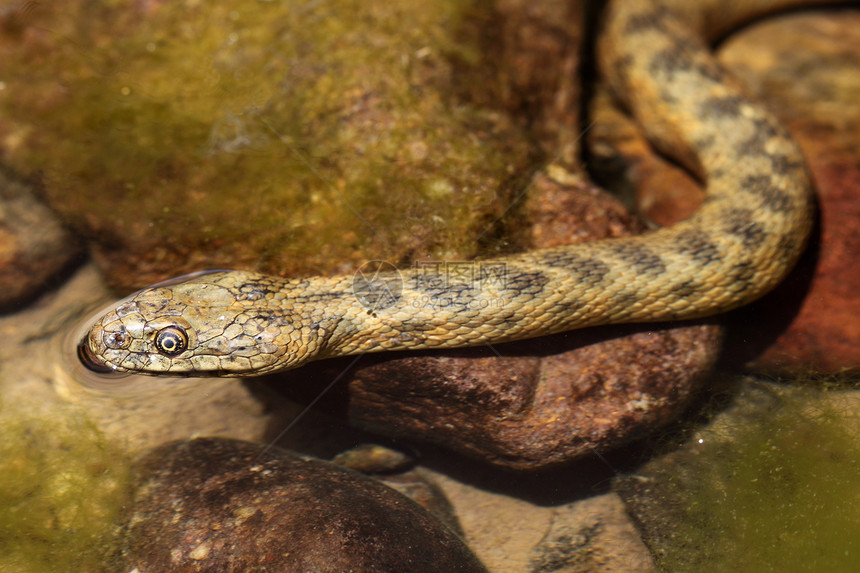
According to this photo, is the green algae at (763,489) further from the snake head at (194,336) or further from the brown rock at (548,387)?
the snake head at (194,336)

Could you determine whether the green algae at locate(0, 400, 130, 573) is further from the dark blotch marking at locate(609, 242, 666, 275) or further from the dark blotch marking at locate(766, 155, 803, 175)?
the dark blotch marking at locate(766, 155, 803, 175)

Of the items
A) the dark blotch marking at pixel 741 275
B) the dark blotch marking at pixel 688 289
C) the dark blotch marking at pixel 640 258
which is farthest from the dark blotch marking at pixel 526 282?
the dark blotch marking at pixel 741 275

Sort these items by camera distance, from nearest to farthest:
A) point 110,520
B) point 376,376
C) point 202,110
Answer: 1. point 110,520
2. point 376,376
3. point 202,110

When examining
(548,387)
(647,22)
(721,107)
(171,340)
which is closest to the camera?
(171,340)

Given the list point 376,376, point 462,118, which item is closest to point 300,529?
point 376,376

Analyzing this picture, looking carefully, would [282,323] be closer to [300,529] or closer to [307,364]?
→ [307,364]

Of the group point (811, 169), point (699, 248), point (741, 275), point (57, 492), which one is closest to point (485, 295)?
point (699, 248)

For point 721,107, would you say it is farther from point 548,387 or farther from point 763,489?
point 763,489
